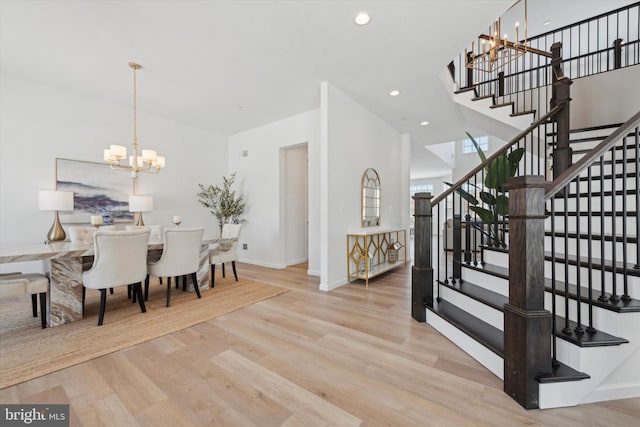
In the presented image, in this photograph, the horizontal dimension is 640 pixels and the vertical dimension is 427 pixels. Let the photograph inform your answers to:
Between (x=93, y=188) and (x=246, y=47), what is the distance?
11.4 feet

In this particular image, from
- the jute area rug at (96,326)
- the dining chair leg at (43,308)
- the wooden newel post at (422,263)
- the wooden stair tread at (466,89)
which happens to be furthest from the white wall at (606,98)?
the dining chair leg at (43,308)

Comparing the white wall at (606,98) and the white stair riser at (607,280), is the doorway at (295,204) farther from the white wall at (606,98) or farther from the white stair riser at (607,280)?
the white wall at (606,98)

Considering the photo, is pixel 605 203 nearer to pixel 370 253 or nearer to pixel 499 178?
pixel 499 178

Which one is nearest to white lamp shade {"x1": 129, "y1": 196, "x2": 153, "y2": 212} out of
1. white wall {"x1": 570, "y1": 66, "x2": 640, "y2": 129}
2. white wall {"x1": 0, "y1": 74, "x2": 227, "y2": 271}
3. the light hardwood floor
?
white wall {"x1": 0, "y1": 74, "x2": 227, "y2": 271}

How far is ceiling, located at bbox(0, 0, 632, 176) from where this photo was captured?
238cm

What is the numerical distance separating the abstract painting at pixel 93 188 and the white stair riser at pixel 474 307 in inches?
201

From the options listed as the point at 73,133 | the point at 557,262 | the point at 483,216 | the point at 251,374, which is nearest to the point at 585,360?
the point at 557,262

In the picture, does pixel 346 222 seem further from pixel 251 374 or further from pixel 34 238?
pixel 34 238

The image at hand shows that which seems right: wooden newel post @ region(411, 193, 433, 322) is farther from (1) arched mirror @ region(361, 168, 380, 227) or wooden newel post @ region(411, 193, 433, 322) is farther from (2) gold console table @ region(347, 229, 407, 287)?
(1) arched mirror @ region(361, 168, 380, 227)

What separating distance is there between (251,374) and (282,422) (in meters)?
0.48

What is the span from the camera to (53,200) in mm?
3301

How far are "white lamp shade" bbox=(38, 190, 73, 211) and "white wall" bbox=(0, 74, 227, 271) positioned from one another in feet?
2.19

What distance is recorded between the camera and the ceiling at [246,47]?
238 centimetres

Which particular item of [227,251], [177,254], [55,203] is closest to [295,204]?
[227,251]
